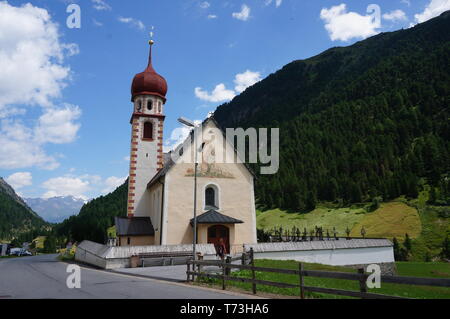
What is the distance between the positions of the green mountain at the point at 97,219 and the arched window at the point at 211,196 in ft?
152

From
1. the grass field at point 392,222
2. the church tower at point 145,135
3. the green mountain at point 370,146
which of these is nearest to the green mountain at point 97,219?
the green mountain at point 370,146

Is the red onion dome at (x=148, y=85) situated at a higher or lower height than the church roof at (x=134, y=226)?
higher

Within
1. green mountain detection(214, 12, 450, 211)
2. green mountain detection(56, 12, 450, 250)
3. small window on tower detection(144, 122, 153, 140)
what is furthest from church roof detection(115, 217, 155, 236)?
green mountain detection(214, 12, 450, 211)

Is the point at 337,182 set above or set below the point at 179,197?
above

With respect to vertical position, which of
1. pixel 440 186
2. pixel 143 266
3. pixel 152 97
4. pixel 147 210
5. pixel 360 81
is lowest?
pixel 143 266

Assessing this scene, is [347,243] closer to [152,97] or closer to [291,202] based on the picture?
[152,97]

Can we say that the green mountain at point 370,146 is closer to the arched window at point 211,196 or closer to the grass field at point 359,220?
the grass field at point 359,220

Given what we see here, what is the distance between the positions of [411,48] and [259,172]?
380 feet

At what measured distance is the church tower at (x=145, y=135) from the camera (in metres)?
34.0

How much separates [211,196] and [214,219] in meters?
3.11

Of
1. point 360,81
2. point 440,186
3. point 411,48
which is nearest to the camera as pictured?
point 440,186

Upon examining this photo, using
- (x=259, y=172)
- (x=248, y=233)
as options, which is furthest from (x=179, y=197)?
(x=259, y=172)

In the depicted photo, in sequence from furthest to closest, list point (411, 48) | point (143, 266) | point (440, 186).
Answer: point (411, 48) < point (440, 186) < point (143, 266)
